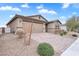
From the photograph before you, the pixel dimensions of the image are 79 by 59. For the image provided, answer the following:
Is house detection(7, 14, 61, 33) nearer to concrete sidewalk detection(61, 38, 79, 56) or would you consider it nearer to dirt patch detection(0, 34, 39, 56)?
dirt patch detection(0, 34, 39, 56)

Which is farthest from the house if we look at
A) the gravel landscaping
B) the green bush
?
the green bush

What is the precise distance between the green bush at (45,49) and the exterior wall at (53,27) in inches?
12.4

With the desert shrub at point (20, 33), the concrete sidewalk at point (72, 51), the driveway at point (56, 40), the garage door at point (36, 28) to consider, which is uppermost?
the garage door at point (36, 28)

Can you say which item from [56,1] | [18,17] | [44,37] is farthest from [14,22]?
[56,1]

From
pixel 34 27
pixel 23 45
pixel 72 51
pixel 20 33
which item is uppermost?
pixel 34 27

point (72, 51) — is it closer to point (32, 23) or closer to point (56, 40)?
point (56, 40)

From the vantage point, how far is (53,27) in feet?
9.69

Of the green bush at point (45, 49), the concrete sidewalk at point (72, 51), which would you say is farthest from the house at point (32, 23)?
the concrete sidewalk at point (72, 51)

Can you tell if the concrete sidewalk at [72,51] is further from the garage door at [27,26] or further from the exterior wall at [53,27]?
the garage door at [27,26]

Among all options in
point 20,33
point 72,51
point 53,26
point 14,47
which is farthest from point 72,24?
point 14,47

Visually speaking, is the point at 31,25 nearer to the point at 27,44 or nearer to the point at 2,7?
the point at 27,44

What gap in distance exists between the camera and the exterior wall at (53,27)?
2.93 meters

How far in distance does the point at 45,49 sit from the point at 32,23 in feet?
1.72

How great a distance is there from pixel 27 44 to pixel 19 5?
70 cm
